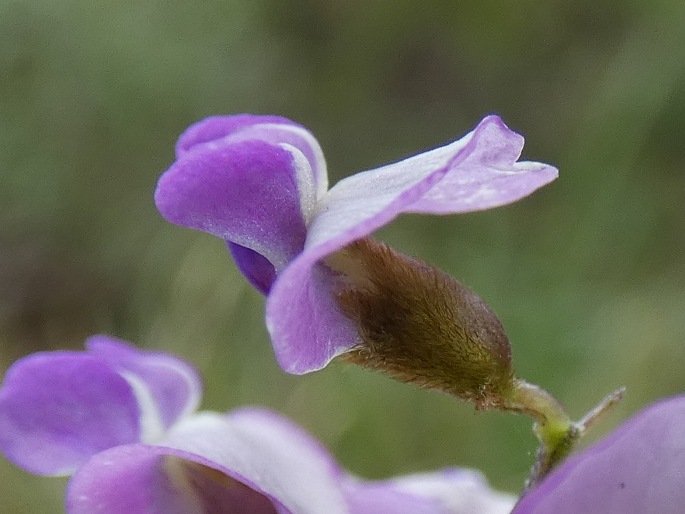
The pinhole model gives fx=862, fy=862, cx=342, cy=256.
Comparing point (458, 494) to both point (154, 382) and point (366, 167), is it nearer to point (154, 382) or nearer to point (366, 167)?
point (154, 382)

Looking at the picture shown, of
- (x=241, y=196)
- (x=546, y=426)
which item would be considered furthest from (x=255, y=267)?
(x=546, y=426)

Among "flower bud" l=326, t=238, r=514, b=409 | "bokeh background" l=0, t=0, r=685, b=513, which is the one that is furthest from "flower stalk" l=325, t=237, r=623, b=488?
"bokeh background" l=0, t=0, r=685, b=513

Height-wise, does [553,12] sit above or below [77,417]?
above

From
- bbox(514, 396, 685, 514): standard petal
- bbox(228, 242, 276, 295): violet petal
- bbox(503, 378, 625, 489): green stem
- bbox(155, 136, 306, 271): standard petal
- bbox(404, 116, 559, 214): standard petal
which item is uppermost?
bbox(404, 116, 559, 214): standard petal

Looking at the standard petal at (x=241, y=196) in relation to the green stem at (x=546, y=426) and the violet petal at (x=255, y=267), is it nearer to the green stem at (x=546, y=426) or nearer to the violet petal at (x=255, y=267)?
the violet petal at (x=255, y=267)

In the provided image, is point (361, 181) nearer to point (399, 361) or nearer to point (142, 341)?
point (399, 361)

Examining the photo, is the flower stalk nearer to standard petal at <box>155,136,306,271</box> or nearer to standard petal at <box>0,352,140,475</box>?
standard petal at <box>155,136,306,271</box>

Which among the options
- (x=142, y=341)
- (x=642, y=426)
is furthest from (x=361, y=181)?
(x=142, y=341)
